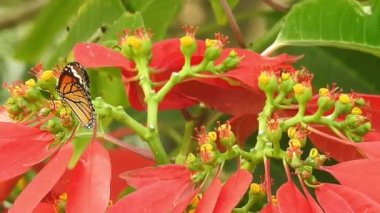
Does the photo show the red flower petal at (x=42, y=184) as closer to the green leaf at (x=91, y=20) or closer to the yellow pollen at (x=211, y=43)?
the yellow pollen at (x=211, y=43)

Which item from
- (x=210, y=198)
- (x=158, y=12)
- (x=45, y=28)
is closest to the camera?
(x=210, y=198)

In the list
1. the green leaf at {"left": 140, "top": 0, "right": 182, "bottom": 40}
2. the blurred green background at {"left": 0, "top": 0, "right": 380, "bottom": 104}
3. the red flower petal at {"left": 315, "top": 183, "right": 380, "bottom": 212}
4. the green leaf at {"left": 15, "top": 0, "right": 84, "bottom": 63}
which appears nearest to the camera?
the red flower petal at {"left": 315, "top": 183, "right": 380, "bottom": 212}

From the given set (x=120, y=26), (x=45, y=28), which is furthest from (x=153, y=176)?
(x=45, y=28)

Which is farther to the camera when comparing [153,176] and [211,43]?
[211,43]

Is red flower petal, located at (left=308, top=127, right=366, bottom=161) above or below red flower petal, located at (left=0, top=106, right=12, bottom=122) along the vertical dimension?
below

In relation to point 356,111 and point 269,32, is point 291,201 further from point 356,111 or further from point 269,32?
point 269,32

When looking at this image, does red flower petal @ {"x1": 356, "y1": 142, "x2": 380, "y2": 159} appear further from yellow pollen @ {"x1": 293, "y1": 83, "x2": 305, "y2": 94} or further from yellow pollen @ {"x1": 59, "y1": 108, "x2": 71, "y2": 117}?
yellow pollen @ {"x1": 59, "y1": 108, "x2": 71, "y2": 117}

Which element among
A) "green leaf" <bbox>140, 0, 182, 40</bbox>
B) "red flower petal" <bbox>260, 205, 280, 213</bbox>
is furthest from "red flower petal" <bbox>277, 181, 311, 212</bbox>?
"green leaf" <bbox>140, 0, 182, 40</bbox>
